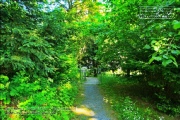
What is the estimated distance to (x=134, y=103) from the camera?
24.6 ft

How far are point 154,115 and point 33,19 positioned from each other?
5.26m

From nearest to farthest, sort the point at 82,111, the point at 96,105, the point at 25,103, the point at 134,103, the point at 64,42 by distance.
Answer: the point at 25,103 → the point at 64,42 → the point at 82,111 → the point at 134,103 → the point at 96,105

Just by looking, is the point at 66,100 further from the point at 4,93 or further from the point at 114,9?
the point at 114,9

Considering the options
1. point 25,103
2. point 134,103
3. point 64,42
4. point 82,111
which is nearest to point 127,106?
point 134,103

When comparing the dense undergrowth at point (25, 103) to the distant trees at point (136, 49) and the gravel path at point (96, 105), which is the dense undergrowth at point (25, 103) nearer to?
the gravel path at point (96, 105)

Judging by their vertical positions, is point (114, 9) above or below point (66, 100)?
above

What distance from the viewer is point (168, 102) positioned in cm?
771

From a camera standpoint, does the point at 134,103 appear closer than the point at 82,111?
No

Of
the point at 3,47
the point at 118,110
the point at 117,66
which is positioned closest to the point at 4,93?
the point at 3,47

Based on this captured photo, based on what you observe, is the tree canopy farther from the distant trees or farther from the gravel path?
the gravel path

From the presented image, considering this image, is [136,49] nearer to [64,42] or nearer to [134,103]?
[134,103]

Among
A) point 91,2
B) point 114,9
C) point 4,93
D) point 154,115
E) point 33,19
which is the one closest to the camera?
point 4,93

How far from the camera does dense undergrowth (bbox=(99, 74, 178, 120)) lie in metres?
6.65

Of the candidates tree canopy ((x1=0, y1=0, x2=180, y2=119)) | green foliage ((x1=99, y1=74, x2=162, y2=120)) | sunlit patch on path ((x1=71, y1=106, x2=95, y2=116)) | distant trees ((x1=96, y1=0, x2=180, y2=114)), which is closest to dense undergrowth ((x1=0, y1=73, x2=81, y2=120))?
tree canopy ((x1=0, y1=0, x2=180, y2=119))
